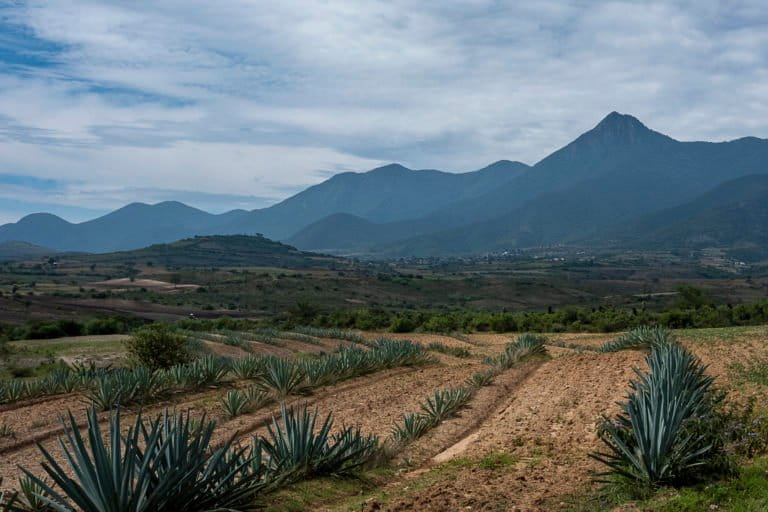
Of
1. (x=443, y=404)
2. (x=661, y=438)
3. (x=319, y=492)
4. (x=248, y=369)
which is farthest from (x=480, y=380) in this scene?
(x=319, y=492)

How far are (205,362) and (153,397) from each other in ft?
7.13

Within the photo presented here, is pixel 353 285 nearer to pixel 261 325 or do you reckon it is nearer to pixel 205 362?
pixel 261 325

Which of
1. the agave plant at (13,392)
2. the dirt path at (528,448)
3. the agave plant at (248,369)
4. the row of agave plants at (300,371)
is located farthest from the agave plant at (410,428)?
the agave plant at (13,392)

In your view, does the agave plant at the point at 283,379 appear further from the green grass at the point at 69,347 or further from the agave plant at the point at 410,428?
the green grass at the point at 69,347

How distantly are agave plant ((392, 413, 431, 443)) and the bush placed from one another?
897 centimetres

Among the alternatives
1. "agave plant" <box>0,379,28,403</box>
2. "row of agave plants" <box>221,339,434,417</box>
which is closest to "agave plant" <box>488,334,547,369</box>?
"row of agave plants" <box>221,339,434,417</box>

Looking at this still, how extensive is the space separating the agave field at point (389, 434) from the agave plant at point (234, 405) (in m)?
0.03

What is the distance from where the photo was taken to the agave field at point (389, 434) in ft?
17.9

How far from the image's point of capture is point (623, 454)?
22.5 ft

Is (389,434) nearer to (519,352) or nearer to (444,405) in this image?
(444,405)

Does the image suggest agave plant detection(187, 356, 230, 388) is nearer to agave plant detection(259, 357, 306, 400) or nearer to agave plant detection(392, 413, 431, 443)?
agave plant detection(259, 357, 306, 400)

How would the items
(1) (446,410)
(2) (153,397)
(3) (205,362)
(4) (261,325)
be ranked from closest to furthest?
(1) (446,410) → (2) (153,397) → (3) (205,362) → (4) (261,325)

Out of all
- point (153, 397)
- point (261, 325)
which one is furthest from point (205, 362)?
point (261, 325)

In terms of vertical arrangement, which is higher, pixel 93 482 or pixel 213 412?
pixel 93 482
